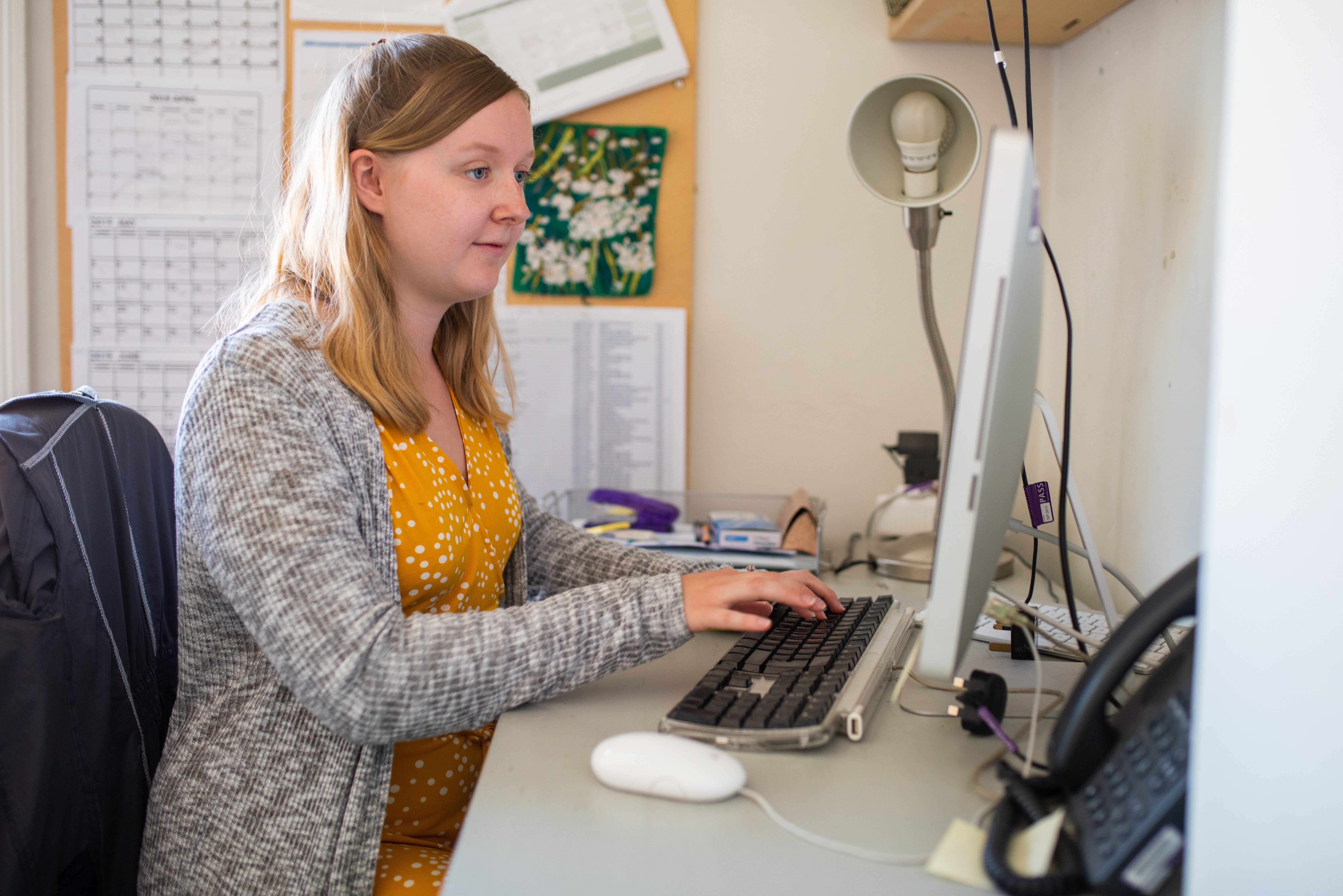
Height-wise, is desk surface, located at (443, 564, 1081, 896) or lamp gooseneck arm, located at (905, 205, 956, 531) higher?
lamp gooseneck arm, located at (905, 205, 956, 531)

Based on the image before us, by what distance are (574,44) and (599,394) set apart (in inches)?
25.3

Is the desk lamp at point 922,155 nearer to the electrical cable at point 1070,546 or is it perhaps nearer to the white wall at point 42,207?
the electrical cable at point 1070,546

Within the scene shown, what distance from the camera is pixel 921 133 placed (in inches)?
47.1

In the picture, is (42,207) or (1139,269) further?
(42,207)

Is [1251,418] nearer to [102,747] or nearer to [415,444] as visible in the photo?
[415,444]

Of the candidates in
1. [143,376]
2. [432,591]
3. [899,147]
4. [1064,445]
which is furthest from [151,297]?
[1064,445]

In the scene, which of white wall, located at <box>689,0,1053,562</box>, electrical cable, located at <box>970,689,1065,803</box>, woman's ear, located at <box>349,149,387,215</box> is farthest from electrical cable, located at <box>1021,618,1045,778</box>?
white wall, located at <box>689,0,1053,562</box>

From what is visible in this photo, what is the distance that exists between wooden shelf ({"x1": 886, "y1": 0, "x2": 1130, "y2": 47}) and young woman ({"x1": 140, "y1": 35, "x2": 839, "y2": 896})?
850mm

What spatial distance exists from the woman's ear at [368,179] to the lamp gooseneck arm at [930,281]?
0.67 m

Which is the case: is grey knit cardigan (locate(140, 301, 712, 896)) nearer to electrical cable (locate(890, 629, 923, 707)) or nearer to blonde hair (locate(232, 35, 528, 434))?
blonde hair (locate(232, 35, 528, 434))

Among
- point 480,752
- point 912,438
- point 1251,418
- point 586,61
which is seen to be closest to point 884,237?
point 912,438

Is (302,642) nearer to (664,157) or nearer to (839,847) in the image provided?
(839,847)

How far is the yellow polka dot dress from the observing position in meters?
0.90

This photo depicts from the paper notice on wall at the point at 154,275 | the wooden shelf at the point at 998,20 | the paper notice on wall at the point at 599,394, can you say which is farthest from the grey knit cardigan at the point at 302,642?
the wooden shelf at the point at 998,20
